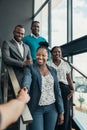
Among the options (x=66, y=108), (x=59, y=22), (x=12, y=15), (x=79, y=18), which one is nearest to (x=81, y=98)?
(x=66, y=108)

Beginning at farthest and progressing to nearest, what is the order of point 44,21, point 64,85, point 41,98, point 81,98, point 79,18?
point 44,21, point 79,18, point 81,98, point 64,85, point 41,98

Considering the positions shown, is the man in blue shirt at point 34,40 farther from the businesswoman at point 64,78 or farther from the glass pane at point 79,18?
the glass pane at point 79,18

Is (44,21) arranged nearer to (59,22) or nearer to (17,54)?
(59,22)

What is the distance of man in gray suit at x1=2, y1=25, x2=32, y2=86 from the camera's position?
2.69m

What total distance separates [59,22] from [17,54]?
8.87 ft

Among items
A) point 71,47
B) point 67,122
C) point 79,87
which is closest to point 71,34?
point 71,47

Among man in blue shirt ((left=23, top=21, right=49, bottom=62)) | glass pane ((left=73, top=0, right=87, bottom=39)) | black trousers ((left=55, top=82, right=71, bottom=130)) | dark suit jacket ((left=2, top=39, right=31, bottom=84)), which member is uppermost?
glass pane ((left=73, top=0, right=87, bottom=39))

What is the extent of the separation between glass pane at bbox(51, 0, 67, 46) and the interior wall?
6.72ft

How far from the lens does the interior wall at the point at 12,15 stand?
781cm

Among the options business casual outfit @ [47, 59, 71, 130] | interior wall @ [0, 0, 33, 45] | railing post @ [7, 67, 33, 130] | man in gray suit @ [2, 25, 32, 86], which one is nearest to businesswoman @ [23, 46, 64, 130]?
railing post @ [7, 67, 33, 130]

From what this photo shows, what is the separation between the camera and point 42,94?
228 cm

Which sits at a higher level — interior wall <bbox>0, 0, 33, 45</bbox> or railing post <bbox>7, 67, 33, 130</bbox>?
interior wall <bbox>0, 0, 33, 45</bbox>

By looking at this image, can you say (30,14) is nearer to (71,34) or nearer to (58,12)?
(58,12)

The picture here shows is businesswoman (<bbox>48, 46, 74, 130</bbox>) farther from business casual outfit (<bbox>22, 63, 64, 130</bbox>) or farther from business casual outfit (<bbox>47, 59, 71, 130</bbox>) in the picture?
business casual outfit (<bbox>22, 63, 64, 130</bbox>)
